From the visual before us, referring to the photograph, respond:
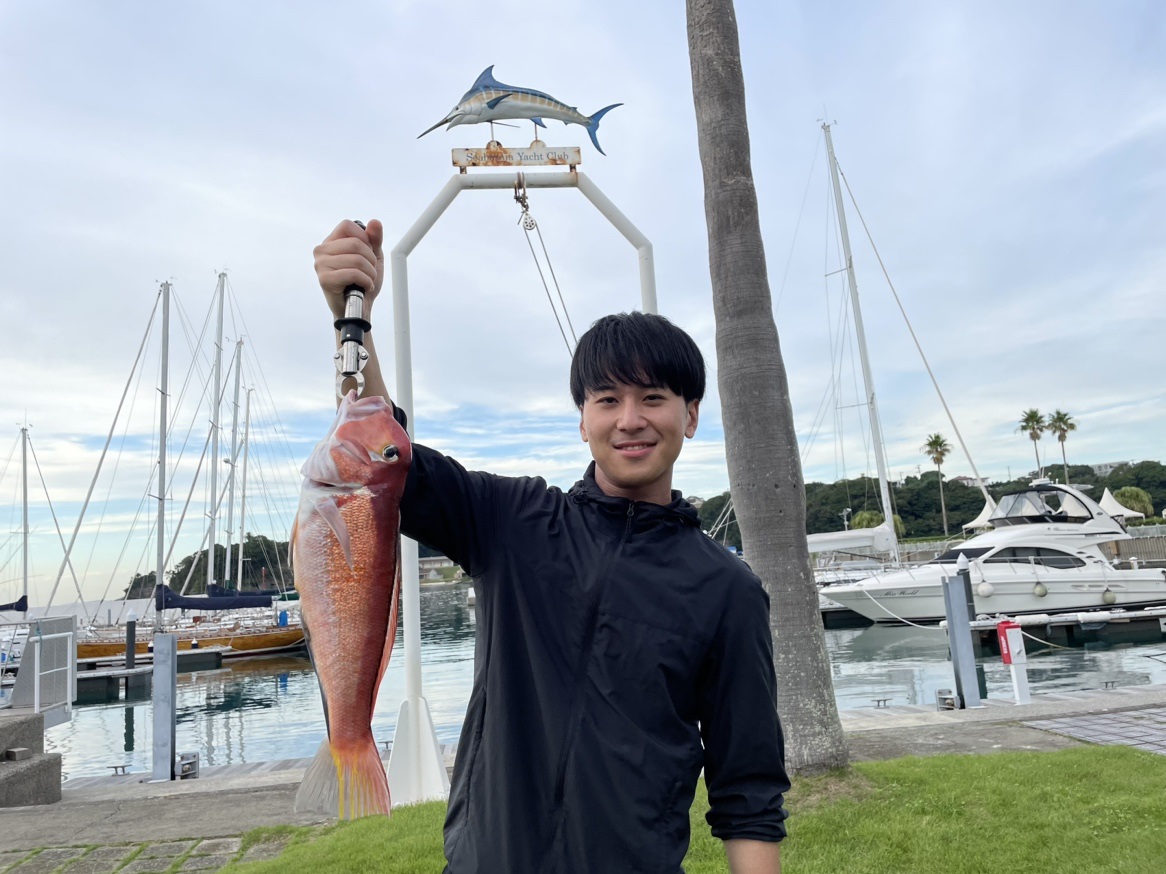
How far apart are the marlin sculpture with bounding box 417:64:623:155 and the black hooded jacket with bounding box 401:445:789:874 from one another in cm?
384

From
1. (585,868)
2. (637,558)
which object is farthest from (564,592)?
(585,868)

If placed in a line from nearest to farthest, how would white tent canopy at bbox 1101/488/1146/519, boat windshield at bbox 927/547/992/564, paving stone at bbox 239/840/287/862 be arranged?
paving stone at bbox 239/840/287/862 → boat windshield at bbox 927/547/992/564 → white tent canopy at bbox 1101/488/1146/519

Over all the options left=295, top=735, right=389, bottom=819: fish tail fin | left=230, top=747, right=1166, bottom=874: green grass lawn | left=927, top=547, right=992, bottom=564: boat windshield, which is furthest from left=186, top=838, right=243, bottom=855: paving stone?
left=927, top=547, right=992, bottom=564: boat windshield

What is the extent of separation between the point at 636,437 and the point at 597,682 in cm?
51

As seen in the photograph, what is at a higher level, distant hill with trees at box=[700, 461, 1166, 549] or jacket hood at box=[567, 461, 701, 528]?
distant hill with trees at box=[700, 461, 1166, 549]

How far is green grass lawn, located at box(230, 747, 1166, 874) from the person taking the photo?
417 cm

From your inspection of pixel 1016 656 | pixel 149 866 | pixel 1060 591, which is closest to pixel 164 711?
pixel 149 866

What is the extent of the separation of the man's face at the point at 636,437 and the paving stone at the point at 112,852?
4.94 m

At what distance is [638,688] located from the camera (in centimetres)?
159

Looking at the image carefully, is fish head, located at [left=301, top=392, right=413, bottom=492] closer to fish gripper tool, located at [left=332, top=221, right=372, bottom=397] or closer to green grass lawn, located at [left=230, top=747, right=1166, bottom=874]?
fish gripper tool, located at [left=332, top=221, right=372, bottom=397]

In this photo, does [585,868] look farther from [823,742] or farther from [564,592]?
[823,742]

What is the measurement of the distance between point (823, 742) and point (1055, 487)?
823 inches

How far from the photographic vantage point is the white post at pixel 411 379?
524 centimetres

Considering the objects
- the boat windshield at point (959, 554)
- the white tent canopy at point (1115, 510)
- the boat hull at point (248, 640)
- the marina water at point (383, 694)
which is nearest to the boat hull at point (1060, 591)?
the boat windshield at point (959, 554)
